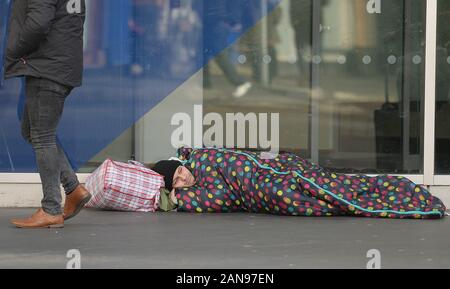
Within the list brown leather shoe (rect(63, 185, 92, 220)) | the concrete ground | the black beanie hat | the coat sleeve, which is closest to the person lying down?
the black beanie hat

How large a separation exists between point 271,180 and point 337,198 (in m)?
0.51

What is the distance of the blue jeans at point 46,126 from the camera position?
5.48 metres

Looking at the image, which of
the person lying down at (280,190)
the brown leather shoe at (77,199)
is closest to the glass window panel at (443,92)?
the person lying down at (280,190)

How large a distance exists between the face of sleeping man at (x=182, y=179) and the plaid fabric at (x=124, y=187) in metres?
0.11

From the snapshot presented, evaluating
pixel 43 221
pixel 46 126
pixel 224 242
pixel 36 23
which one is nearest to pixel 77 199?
pixel 43 221

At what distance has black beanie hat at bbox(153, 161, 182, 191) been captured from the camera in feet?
22.0

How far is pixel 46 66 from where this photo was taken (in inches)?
215

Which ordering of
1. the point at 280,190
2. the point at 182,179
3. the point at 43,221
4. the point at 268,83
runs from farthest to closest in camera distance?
the point at 268,83 < the point at 182,179 < the point at 280,190 < the point at 43,221

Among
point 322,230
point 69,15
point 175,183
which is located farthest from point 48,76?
point 322,230

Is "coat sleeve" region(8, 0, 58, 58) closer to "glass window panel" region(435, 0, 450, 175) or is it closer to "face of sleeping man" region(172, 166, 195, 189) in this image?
"face of sleeping man" region(172, 166, 195, 189)

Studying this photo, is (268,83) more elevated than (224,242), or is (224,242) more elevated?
(268,83)

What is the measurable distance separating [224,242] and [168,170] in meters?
1.45

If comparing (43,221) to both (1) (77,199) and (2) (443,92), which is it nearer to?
(1) (77,199)

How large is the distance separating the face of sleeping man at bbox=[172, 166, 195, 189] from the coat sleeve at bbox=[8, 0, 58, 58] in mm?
1741
